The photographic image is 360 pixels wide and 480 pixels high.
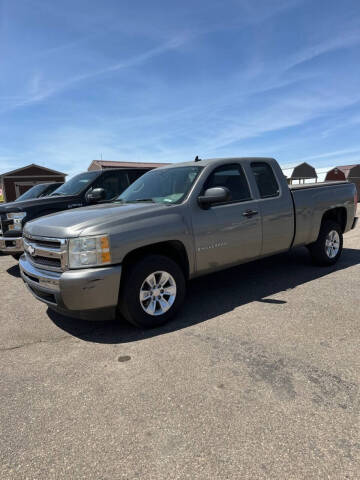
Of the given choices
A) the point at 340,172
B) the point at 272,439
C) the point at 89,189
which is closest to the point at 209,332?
the point at 272,439

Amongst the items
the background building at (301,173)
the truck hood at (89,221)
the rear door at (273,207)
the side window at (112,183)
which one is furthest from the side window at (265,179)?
the background building at (301,173)

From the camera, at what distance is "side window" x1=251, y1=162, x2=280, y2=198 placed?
4938 millimetres

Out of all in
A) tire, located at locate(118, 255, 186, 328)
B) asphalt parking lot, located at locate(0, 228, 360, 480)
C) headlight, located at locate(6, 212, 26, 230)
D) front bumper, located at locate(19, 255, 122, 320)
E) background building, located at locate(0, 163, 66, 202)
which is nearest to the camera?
asphalt parking lot, located at locate(0, 228, 360, 480)

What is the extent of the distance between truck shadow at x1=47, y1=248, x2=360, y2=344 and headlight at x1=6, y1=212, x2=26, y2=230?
2.44 meters

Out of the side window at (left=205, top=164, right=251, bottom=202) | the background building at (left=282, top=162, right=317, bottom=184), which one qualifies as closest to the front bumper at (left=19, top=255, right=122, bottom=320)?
the side window at (left=205, top=164, right=251, bottom=202)

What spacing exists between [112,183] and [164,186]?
120 inches

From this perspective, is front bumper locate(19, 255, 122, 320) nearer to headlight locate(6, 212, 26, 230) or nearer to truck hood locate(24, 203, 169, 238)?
A: truck hood locate(24, 203, 169, 238)

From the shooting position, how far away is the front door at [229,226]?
13.4 feet

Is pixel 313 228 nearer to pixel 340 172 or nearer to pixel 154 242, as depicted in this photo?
pixel 154 242

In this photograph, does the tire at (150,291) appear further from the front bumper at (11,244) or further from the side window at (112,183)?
the side window at (112,183)

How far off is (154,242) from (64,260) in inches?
36.6

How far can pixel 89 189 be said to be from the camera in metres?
6.88

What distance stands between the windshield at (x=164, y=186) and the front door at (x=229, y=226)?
27 cm

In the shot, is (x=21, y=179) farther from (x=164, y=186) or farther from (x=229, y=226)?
(x=229, y=226)
